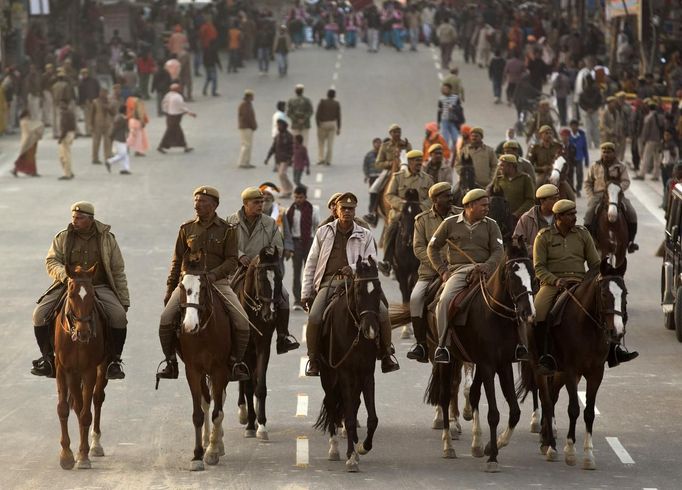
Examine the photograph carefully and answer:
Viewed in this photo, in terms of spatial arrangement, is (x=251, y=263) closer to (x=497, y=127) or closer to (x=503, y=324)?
(x=503, y=324)

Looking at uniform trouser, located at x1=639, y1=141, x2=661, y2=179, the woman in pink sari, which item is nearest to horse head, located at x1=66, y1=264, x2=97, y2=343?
uniform trouser, located at x1=639, y1=141, x2=661, y2=179

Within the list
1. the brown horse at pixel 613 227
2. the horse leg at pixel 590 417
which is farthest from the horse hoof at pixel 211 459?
the brown horse at pixel 613 227

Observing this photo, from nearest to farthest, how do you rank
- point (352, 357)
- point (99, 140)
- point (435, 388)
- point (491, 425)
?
point (491, 425), point (352, 357), point (435, 388), point (99, 140)

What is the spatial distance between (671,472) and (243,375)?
4336mm

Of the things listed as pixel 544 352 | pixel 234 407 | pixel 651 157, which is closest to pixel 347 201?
pixel 544 352

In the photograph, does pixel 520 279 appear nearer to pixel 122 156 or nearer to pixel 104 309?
pixel 104 309

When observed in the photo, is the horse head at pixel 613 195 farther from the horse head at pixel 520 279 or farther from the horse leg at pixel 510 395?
the horse head at pixel 520 279

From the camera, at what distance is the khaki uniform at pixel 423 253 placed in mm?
18953

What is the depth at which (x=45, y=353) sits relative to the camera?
58.7 feet

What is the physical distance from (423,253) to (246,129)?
81.9ft

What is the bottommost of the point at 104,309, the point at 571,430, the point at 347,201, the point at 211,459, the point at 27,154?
the point at 27,154

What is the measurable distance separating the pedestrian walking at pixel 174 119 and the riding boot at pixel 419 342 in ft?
92.4

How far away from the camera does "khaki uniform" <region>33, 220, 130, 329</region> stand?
1777 centimetres

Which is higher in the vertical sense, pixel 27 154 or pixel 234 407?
pixel 234 407
